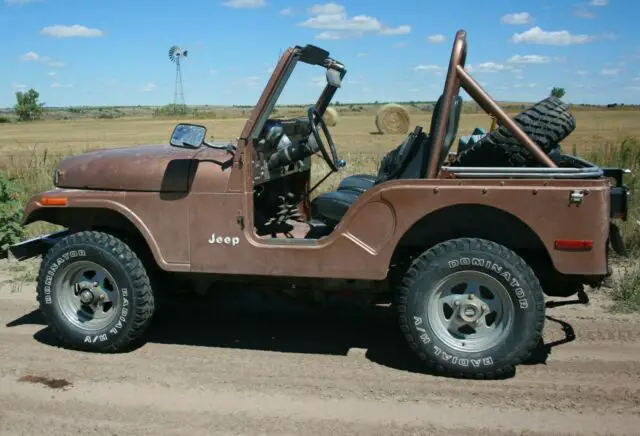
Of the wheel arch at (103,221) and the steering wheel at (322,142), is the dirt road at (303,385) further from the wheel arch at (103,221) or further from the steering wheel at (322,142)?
the steering wheel at (322,142)

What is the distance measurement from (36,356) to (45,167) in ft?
25.2

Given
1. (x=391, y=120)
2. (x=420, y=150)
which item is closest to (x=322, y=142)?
(x=420, y=150)

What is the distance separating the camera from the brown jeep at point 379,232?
170 inches

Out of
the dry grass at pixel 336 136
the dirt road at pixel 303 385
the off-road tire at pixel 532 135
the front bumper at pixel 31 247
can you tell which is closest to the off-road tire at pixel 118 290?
the dirt road at pixel 303 385

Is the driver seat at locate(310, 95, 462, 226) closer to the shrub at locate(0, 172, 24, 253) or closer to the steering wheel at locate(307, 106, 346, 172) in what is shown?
the steering wheel at locate(307, 106, 346, 172)

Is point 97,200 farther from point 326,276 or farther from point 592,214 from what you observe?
point 592,214

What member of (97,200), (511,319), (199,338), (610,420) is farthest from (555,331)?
(97,200)

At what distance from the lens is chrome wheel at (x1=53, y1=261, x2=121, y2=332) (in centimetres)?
506

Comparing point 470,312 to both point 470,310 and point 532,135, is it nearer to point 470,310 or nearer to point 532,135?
point 470,310

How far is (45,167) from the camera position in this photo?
12.0 metres

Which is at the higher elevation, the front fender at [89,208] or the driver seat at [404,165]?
the driver seat at [404,165]

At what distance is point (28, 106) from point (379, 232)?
319ft

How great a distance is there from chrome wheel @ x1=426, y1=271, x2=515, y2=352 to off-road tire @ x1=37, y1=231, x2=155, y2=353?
2028mm

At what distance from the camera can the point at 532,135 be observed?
4598 millimetres
